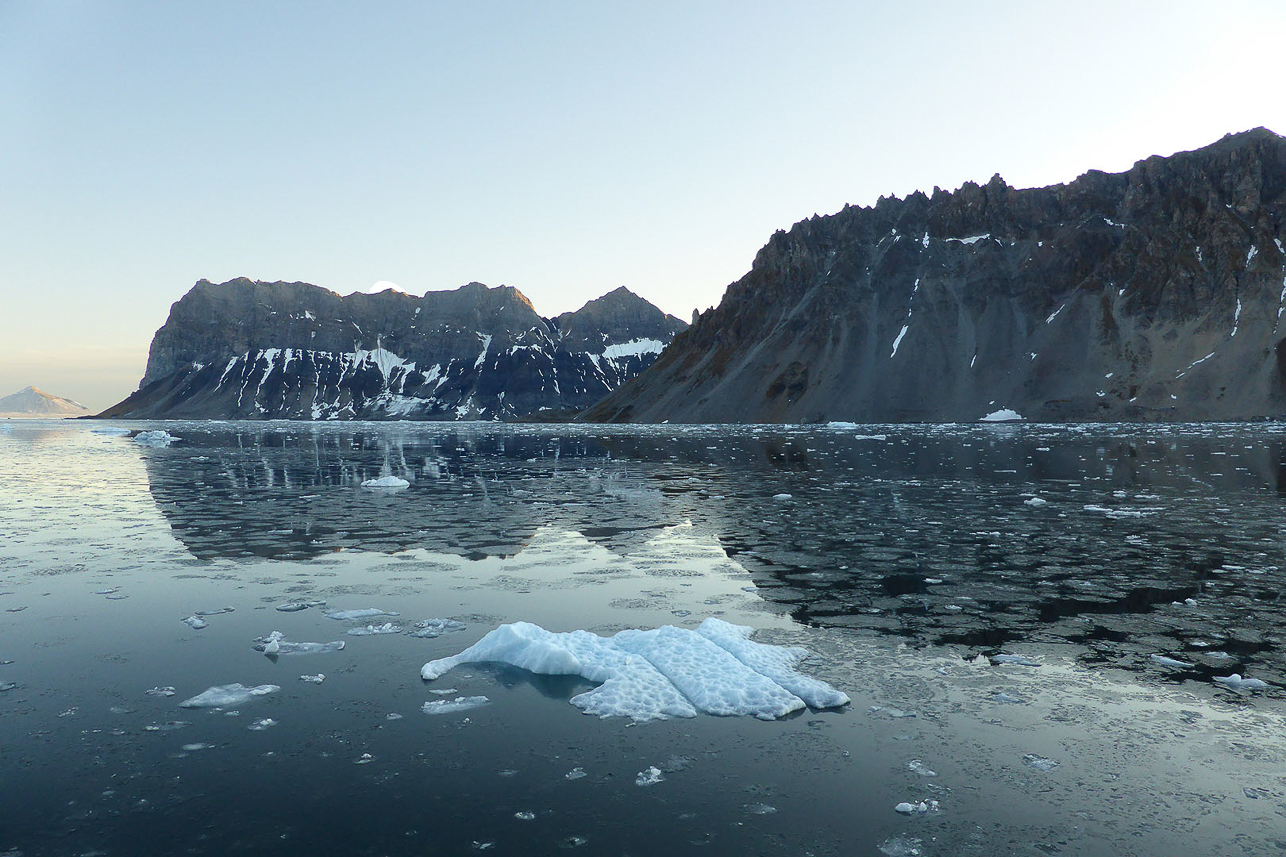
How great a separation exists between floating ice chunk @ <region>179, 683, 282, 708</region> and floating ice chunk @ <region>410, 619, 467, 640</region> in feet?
8.16

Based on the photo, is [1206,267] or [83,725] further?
[1206,267]

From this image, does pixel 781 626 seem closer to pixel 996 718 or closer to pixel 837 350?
pixel 996 718

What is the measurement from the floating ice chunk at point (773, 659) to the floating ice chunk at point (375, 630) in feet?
15.1

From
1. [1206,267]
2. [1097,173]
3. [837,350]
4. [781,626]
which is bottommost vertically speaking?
[781,626]

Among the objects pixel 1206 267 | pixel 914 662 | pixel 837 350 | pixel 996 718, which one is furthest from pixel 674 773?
pixel 1206 267

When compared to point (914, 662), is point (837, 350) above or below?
above

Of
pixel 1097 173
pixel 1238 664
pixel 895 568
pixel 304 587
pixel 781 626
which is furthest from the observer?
pixel 1097 173

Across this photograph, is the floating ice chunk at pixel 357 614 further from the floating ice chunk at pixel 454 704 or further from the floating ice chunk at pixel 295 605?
the floating ice chunk at pixel 454 704

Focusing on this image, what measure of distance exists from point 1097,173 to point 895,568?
684 ft

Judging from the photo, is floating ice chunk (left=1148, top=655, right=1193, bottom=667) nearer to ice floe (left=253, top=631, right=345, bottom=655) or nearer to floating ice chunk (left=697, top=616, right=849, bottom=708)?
floating ice chunk (left=697, top=616, right=849, bottom=708)

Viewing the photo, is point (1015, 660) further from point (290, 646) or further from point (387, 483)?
point (387, 483)

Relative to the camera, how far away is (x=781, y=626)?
37.9 feet

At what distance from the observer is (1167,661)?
9.71m

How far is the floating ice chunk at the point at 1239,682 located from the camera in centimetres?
875
